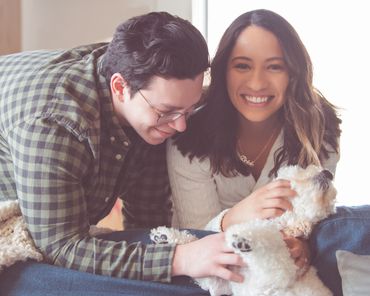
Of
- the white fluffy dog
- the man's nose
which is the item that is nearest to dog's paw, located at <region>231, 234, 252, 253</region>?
the white fluffy dog

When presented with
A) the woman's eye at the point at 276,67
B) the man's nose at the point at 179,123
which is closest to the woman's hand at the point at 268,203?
the man's nose at the point at 179,123

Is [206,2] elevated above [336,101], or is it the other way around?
[206,2]

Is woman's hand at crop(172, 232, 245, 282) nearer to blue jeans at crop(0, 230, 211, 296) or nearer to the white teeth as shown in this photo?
blue jeans at crop(0, 230, 211, 296)

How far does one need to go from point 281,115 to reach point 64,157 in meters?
0.65

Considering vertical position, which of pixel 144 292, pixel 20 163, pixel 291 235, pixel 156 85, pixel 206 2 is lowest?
pixel 144 292

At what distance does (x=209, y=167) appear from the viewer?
1277mm

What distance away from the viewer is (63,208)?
3.13 feet

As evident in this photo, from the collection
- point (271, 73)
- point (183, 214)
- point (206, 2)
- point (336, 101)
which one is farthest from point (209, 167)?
point (206, 2)

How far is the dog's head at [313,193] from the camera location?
0.94 m

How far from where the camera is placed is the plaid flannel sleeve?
0.94m

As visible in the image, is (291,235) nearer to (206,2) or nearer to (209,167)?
(209,167)

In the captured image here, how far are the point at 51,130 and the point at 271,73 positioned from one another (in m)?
0.58

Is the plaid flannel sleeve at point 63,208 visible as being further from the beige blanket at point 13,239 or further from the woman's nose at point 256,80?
the woman's nose at point 256,80

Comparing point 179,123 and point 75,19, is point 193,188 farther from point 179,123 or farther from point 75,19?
point 75,19
